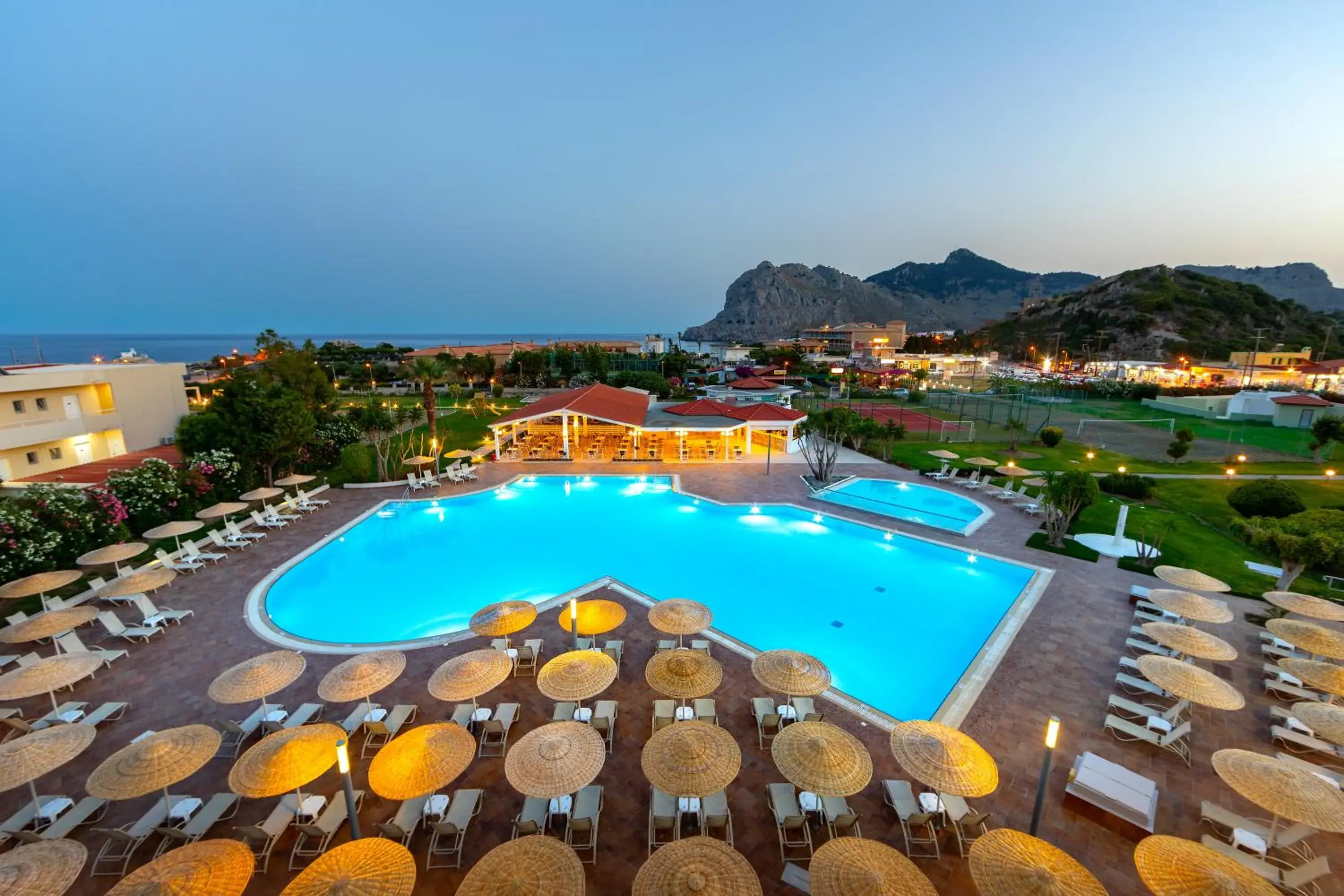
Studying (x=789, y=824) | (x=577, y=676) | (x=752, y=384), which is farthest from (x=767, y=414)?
(x=789, y=824)

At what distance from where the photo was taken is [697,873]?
4.15m

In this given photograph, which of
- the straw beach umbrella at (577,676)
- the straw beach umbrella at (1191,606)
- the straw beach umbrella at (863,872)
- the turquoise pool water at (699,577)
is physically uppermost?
the straw beach umbrella at (577,676)

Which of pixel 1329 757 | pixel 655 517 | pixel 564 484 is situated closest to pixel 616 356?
pixel 564 484

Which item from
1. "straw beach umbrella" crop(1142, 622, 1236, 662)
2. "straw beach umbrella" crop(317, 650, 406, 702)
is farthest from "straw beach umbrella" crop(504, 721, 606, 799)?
"straw beach umbrella" crop(1142, 622, 1236, 662)

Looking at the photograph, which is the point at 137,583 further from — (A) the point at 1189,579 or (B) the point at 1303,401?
(B) the point at 1303,401

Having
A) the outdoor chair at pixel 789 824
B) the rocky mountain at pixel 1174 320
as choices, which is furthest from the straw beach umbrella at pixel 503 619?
the rocky mountain at pixel 1174 320

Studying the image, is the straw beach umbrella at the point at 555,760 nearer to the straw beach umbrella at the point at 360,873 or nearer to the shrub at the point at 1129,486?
the straw beach umbrella at the point at 360,873

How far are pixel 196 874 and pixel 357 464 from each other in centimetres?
1701

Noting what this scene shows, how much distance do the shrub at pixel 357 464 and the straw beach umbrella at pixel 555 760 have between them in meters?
16.9

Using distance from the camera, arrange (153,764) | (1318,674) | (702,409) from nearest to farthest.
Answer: (153,764) → (1318,674) → (702,409)

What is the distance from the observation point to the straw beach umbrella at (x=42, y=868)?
13.6 feet

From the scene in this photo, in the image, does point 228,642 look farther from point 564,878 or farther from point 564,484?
point 564,484

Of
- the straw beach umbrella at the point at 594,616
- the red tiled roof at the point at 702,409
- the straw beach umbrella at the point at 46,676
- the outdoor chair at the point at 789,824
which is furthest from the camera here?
the red tiled roof at the point at 702,409

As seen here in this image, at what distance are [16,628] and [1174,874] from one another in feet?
49.9
